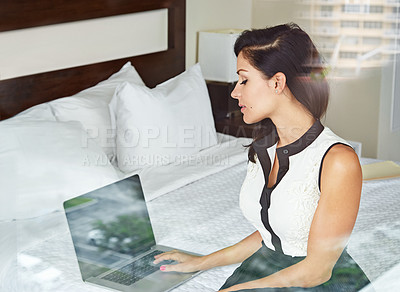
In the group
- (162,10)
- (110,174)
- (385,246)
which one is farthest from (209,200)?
(162,10)

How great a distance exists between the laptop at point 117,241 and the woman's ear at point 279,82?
1.22 ft

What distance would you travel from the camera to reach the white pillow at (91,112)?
1.58 m

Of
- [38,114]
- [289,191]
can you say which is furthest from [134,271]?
[38,114]

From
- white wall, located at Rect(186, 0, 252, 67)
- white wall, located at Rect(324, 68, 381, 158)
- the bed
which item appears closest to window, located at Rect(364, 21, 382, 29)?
white wall, located at Rect(324, 68, 381, 158)

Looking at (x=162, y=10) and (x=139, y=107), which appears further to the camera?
(x=162, y=10)

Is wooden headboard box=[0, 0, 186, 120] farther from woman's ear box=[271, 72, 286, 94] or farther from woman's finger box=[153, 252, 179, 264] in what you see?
woman's ear box=[271, 72, 286, 94]

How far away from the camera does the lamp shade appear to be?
2082 mm

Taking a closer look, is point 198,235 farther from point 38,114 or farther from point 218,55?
point 218,55

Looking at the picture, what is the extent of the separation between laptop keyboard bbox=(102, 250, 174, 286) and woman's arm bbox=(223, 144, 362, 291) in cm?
30

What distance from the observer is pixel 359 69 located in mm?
1633

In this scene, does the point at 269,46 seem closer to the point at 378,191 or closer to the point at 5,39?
the point at 378,191

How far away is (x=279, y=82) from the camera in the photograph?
2.30ft

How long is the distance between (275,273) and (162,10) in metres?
1.45

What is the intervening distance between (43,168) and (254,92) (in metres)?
0.70
